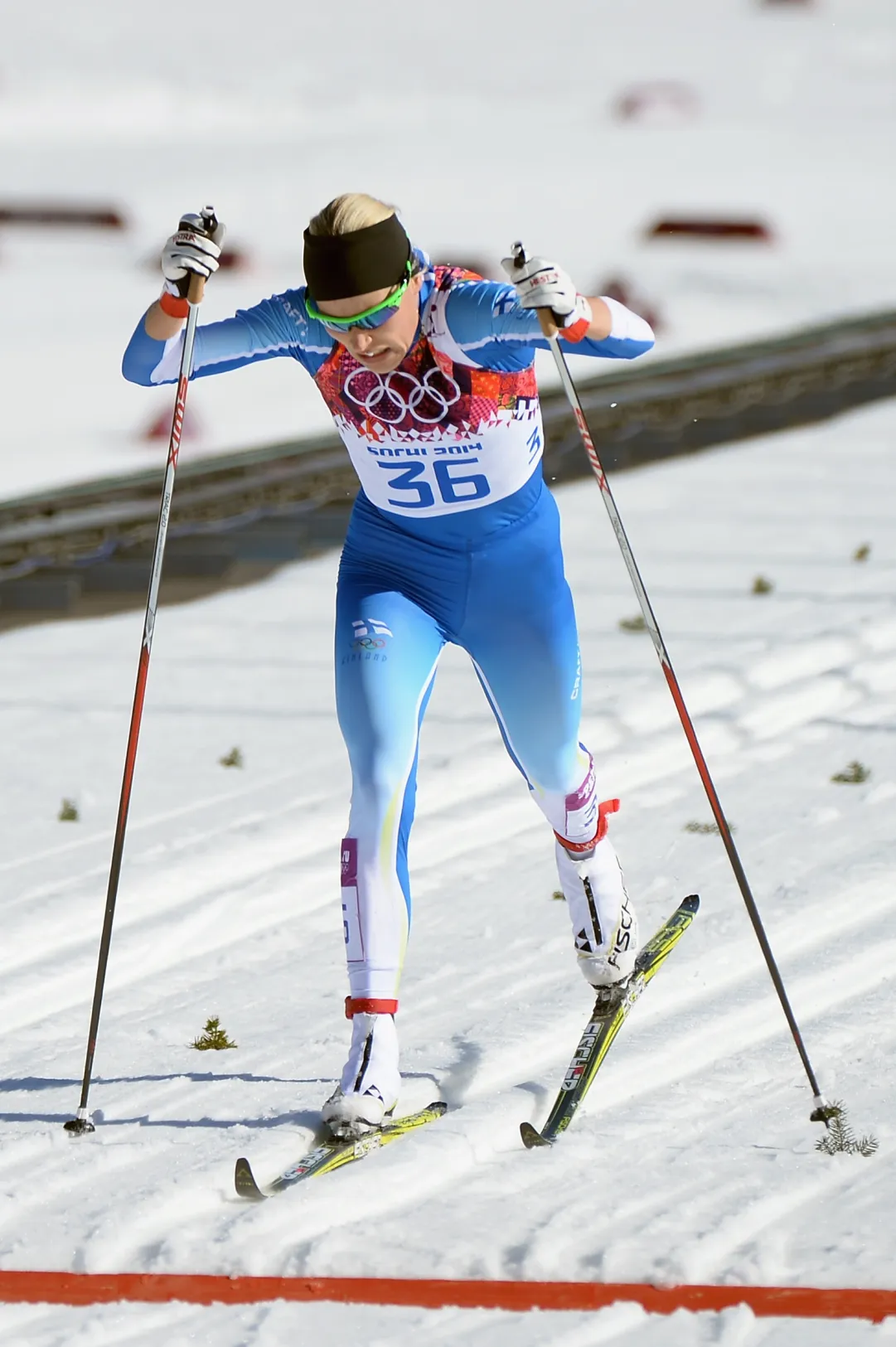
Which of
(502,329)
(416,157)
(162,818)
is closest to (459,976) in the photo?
(162,818)

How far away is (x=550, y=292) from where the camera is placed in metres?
4.33

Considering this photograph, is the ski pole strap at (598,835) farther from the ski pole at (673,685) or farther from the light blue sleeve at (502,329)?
the light blue sleeve at (502,329)

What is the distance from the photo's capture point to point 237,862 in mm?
6539

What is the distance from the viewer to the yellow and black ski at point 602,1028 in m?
4.54

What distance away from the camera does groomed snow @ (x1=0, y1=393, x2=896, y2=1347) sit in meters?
3.94

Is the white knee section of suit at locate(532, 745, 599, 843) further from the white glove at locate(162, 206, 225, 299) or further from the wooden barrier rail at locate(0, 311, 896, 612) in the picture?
the wooden barrier rail at locate(0, 311, 896, 612)

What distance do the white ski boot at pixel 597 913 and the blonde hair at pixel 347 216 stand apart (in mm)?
1695

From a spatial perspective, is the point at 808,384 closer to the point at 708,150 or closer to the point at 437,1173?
the point at 437,1173

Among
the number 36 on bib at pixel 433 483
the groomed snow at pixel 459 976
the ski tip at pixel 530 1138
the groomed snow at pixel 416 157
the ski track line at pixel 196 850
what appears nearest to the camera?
the groomed snow at pixel 459 976

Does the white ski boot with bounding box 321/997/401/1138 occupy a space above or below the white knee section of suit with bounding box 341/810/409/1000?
below

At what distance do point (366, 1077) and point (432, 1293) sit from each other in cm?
81

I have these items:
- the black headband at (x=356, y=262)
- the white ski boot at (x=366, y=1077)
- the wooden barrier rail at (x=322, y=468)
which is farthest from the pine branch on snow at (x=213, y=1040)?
the wooden barrier rail at (x=322, y=468)

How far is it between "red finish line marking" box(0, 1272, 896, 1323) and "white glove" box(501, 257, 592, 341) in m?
2.06

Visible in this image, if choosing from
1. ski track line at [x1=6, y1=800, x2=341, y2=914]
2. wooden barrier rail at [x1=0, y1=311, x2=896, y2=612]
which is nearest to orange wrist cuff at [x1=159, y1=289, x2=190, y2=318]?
ski track line at [x1=6, y1=800, x2=341, y2=914]
